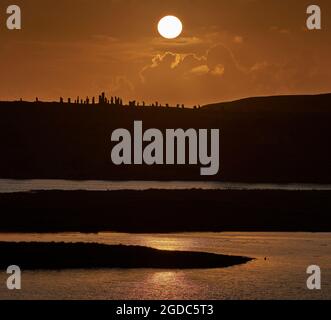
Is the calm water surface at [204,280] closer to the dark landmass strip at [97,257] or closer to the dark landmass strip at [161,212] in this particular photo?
the dark landmass strip at [97,257]

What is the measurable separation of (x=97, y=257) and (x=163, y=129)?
139 m

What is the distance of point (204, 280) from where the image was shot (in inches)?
1703

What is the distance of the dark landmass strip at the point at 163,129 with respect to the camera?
15512 centimetres

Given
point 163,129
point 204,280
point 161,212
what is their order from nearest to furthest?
point 204,280 < point 161,212 < point 163,129

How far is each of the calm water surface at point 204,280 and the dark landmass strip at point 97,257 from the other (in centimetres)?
136

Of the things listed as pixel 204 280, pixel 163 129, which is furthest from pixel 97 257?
pixel 163 129

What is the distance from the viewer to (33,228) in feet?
206

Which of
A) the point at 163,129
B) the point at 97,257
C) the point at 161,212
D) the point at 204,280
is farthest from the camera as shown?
the point at 163,129

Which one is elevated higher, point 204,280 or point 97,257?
point 97,257

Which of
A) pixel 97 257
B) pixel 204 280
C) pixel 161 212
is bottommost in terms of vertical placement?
pixel 204 280

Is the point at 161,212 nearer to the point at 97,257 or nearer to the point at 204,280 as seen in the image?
the point at 97,257
